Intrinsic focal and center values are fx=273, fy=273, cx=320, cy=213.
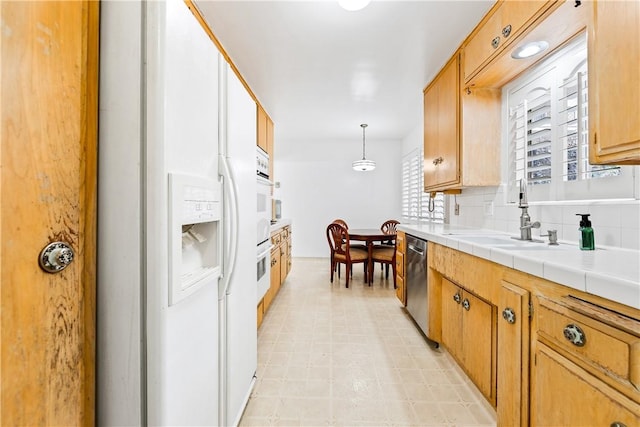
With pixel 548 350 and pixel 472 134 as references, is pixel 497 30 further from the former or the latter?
pixel 548 350

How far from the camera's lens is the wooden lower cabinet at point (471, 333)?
1346mm

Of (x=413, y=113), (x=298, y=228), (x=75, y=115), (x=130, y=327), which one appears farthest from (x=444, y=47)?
(x=298, y=228)

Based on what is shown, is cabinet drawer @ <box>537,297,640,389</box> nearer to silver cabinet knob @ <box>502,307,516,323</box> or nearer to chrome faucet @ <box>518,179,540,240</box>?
silver cabinet knob @ <box>502,307,516,323</box>

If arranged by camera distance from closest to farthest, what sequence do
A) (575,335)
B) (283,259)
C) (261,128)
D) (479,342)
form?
(575,335) → (479,342) → (261,128) → (283,259)

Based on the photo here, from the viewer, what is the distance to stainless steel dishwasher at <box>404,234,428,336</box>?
215 centimetres

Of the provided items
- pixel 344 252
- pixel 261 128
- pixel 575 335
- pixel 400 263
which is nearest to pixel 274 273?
pixel 344 252

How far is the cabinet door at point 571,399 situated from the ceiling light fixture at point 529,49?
160 centimetres

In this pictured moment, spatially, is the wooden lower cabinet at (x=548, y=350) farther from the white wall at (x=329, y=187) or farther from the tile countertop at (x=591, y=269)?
the white wall at (x=329, y=187)

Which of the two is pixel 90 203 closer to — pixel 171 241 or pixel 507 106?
pixel 171 241

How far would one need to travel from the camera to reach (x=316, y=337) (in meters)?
2.30

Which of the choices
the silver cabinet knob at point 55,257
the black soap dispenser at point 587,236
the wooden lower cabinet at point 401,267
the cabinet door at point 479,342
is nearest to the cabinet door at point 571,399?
the cabinet door at point 479,342

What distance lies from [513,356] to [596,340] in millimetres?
401

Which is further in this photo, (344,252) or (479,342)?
(344,252)

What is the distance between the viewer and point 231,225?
3.77 ft
